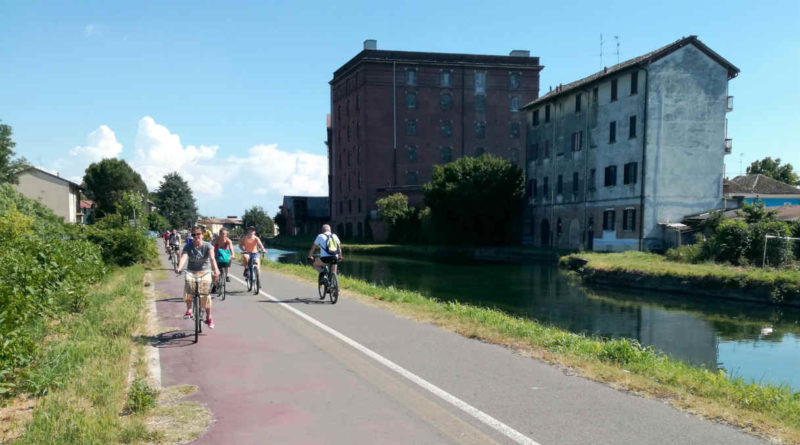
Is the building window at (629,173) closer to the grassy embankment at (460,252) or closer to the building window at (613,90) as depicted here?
the building window at (613,90)

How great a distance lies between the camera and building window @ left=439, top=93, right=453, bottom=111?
71125mm

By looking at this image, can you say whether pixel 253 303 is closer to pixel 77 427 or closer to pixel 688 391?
pixel 77 427

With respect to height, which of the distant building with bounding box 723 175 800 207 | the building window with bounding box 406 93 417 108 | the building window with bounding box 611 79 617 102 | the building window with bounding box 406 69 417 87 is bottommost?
the distant building with bounding box 723 175 800 207

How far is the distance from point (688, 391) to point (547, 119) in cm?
4748

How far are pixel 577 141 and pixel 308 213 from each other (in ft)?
204

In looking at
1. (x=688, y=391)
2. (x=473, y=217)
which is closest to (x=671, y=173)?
(x=473, y=217)

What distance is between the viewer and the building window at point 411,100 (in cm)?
7044

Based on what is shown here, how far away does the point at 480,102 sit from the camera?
235 feet

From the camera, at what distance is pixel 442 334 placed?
32.3 ft

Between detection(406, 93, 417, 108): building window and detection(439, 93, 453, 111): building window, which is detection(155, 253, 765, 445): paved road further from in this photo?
detection(439, 93, 453, 111): building window

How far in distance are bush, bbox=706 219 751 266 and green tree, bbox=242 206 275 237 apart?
10418cm

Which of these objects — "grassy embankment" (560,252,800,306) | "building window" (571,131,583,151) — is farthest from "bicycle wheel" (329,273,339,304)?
"building window" (571,131,583,151)

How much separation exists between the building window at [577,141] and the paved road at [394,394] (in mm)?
39608

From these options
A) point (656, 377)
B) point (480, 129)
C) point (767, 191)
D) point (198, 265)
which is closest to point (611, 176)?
point (767, 191)
